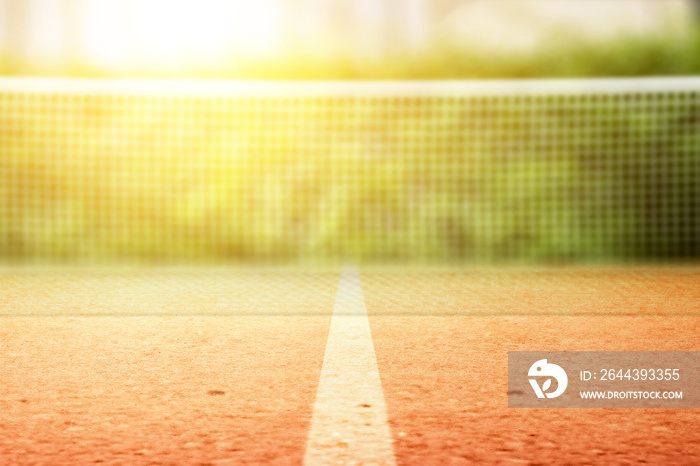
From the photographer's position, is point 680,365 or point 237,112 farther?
point 237,112

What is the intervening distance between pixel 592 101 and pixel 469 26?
3.97ft

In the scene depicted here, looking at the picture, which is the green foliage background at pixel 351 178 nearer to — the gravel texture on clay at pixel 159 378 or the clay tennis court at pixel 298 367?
the clay tennis court at pixel 298 367

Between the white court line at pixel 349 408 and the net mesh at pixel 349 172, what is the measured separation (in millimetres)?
3463

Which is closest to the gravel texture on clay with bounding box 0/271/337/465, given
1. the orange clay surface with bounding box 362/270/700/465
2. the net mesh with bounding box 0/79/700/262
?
the orange clay surface with bounding box 362/270/700/465

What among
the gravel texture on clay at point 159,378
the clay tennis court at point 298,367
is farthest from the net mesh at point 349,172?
the gravel texture on clay at point 159,378

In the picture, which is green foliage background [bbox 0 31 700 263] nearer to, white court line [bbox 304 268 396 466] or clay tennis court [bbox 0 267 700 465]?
clay tennis court [bbox 0 267 700 465]

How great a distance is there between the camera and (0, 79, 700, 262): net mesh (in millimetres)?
7242

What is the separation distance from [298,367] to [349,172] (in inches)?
173

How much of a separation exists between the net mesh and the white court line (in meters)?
3.46

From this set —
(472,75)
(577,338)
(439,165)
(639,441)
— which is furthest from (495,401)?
(472,75)

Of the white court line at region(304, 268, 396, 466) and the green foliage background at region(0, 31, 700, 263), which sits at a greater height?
the green foliage background at region(0, 31, 700, 263)

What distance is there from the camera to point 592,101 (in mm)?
7570

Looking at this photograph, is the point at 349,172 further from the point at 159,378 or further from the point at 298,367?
the point at 159,378

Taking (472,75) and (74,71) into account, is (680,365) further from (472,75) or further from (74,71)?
(74,71)
